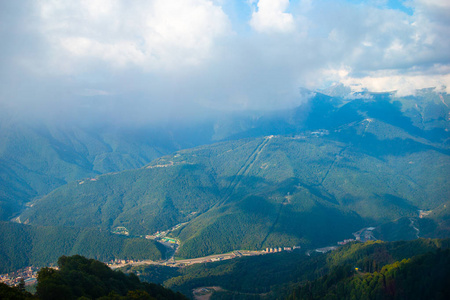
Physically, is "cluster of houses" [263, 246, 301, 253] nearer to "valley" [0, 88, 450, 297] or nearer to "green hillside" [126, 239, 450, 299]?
"valley" [0, 88, 450, 297]

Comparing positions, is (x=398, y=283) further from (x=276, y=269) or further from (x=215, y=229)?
(x=215, y=229)

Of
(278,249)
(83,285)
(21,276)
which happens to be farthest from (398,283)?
(21,276)

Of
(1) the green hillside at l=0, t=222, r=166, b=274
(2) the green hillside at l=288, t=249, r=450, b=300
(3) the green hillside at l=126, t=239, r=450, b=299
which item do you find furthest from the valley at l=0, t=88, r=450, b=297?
(2) the green hillside at l=288, t=249, r=450, b=300

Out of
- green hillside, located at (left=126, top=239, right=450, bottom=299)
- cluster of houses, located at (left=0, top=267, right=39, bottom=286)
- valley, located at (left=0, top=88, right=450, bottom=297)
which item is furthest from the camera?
valley, located at (left=0, top=88, right=450, bottom=297)

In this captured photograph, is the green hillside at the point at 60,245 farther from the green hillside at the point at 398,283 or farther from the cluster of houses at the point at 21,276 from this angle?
the green hillside at the point at 398,283

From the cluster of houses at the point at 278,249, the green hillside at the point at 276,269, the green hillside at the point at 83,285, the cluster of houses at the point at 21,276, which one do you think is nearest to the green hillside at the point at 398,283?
the green hillside at the point at 276,269

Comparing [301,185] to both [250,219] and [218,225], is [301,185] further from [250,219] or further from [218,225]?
[218,225]

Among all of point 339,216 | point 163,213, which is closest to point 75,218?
point 163,213

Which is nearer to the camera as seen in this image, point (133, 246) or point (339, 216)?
point (133, 246)

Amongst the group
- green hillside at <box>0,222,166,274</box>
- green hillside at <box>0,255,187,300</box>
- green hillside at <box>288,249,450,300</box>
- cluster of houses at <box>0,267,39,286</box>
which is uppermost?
green hillside at <box>0,222,166,274</box>
